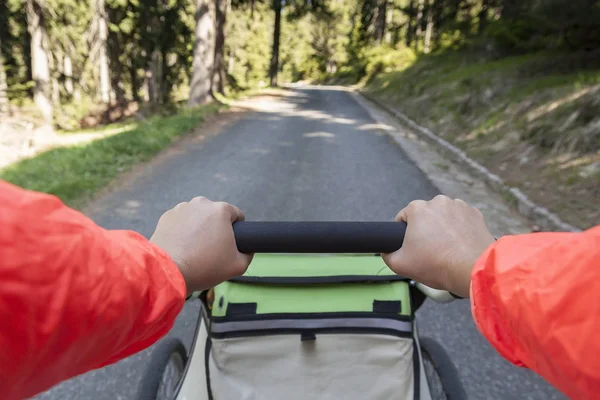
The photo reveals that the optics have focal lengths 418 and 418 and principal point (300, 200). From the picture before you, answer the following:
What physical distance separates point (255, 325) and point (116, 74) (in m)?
28.6

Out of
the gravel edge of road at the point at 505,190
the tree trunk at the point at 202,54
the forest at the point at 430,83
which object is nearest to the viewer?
the gravel edge of road at the point at 505,190

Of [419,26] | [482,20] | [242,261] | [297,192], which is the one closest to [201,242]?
[242,261]

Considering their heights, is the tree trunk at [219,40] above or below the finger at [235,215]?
above

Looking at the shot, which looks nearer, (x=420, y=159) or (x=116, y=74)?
(x=420, y=159)

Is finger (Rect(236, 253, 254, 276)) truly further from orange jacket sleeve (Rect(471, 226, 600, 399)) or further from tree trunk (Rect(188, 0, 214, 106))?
tree trunk (Rect(188, 0, 214, 106))

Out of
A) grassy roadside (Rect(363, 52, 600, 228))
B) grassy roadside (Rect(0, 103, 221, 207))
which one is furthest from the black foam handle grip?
grassy roadside (Rect(0, 103, 221, 207))

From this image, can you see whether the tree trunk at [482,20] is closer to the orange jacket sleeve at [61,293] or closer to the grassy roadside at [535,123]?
the grassy roadside at [535,123]

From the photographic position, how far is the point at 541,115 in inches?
316

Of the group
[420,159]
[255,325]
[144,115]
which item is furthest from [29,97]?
[255,325]

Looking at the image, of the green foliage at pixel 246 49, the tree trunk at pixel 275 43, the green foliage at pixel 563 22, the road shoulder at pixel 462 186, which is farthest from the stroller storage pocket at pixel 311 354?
the green foliage at pixel 246 49

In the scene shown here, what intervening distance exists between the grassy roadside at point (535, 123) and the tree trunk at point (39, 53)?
13.5 metres

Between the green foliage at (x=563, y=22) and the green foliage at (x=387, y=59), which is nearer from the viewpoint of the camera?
the green foliage at (x=563, y=22)

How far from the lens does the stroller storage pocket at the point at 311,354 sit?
5.73 feet

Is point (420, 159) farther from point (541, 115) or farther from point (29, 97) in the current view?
point (29, 97)
